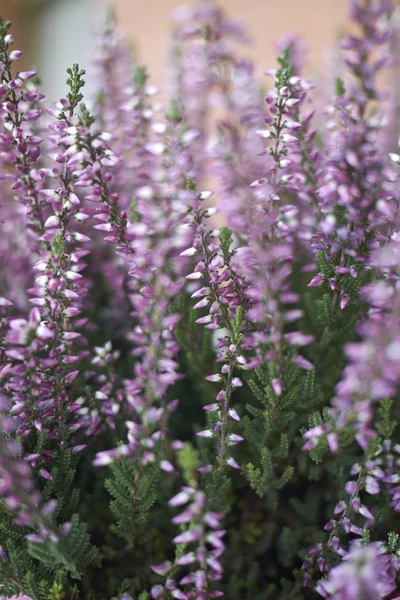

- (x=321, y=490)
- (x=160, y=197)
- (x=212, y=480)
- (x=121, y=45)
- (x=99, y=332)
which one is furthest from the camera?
(x=121, y=45)

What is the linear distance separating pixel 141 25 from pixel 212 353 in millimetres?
2231

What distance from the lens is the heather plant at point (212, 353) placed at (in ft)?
1.29

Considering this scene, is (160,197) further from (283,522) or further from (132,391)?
(283,522)

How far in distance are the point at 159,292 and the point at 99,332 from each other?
339 mm

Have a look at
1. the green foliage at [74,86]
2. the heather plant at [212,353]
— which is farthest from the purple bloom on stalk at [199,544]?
the green foliage at [74,86]

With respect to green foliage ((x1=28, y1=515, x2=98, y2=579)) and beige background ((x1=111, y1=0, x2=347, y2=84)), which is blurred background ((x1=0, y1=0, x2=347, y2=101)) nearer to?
beige background ((x1=111, y1=0, x2=347, y2=84))

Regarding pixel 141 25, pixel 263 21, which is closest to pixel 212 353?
pixel 263 21

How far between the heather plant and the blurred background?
1.33m

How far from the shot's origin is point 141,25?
2.47 metres

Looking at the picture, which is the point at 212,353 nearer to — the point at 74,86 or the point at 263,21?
the point at 74,86

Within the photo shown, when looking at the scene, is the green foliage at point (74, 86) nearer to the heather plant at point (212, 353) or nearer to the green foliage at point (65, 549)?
the heather plant at point (212, 353)

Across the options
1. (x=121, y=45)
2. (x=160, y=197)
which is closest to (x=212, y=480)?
(x=160, y=197)

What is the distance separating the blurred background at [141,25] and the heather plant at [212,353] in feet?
4.37

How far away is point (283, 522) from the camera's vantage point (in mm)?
597
